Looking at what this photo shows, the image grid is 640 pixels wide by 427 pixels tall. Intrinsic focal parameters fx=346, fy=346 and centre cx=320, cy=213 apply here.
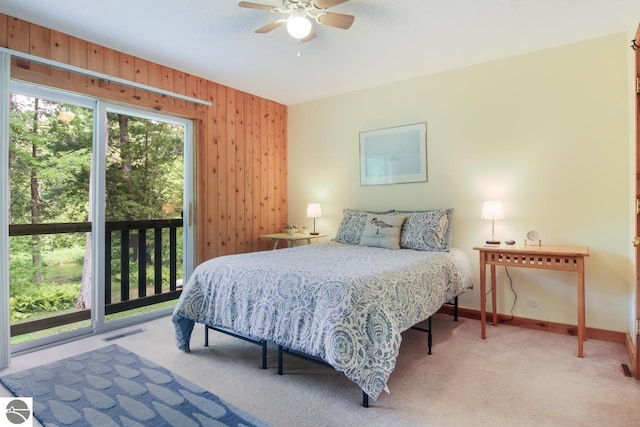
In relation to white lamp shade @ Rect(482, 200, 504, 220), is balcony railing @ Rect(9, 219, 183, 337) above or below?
below

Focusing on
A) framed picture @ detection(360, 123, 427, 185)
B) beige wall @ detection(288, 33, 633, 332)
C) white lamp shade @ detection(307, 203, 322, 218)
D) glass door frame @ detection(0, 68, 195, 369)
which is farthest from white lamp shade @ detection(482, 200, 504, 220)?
glass door frame @ detection(0, 68, 195, 369)

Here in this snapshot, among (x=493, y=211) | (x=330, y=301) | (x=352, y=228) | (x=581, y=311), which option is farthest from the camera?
(x=352, y=228)

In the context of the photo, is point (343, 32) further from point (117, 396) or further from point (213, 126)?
point (117, 396)

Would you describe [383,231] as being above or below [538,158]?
below

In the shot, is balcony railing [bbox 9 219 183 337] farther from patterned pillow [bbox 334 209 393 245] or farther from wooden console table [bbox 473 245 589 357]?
wooden console table [bbox 473 245 589 357]

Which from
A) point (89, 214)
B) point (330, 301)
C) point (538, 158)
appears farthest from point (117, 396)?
point (538, 158)

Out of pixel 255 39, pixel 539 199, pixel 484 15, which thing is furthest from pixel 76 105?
pixel 539 199

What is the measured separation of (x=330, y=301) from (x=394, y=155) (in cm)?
246

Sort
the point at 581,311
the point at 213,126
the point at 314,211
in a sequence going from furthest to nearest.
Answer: the point at 314,211, the point at 213,126, the point at 581,311

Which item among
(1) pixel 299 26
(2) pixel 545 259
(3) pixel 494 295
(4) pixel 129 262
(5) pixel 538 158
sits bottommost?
(3) pixel 494 295

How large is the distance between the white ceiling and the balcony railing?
158cm

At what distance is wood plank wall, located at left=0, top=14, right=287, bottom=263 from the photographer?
106 inches

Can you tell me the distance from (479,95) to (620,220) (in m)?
1.59

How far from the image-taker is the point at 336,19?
230 centimetres
